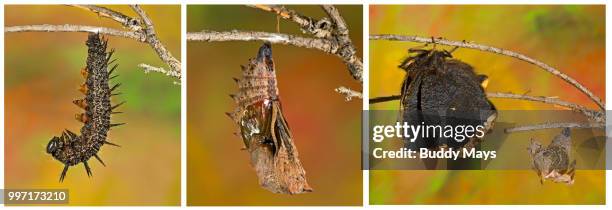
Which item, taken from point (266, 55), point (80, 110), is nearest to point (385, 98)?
point (266, 55)

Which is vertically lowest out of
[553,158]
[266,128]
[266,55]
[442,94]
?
[553,158]

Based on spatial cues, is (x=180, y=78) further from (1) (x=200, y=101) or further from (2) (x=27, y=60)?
(2) (x=27, y=60)

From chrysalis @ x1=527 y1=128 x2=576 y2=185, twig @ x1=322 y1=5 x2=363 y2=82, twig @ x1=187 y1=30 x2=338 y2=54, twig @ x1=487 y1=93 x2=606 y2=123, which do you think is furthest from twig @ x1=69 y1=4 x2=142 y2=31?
chrysalis @ x1=527 y1=128 x2=576 y2=185

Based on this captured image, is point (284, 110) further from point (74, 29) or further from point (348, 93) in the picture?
point (74, 29)

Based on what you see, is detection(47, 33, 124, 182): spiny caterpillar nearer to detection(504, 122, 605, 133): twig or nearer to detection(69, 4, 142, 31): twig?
detection(69, 4, 142, 31): twig

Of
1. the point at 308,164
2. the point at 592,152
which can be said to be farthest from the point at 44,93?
the point at 592,152

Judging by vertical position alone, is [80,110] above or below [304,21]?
below
